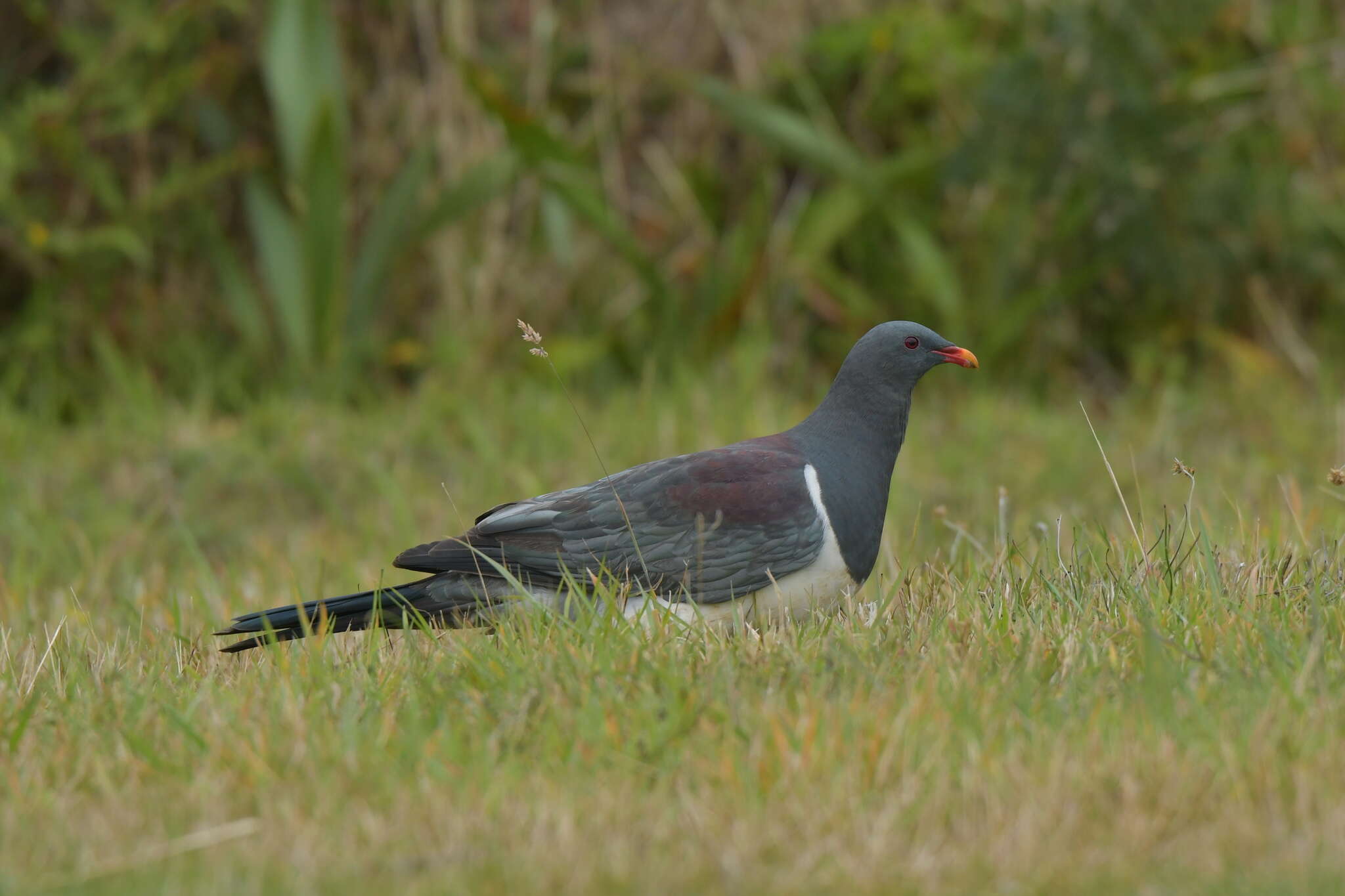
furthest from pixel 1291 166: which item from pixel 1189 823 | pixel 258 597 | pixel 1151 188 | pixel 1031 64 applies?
pixel 1189 823

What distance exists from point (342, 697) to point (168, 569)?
3.27m

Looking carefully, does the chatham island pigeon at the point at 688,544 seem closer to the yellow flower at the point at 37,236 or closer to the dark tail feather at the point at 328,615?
the dark tail feather at the point at 328,615

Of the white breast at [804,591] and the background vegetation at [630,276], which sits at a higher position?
the background vegetation at [630,276]

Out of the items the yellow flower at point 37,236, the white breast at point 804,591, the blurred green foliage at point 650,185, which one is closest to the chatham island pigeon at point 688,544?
the white breast at point 804,591

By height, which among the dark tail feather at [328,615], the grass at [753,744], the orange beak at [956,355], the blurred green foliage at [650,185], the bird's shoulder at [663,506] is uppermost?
the blurred green foliage at [650,185]

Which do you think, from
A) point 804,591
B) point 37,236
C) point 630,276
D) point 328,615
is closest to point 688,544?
point 804,591

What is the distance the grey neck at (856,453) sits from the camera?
3977mm

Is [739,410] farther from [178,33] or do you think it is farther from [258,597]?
[178,33]

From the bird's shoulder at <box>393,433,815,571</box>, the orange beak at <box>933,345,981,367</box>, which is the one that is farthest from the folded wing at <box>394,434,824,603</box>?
the orange beak at <box>933,345,981,367</box>

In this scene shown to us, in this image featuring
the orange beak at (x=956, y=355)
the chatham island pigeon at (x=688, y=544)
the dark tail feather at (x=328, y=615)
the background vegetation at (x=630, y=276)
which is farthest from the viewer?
the background vegetation at (x=630, y=276)

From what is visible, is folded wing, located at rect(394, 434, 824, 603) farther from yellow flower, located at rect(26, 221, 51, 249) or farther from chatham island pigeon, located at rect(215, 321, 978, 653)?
yellow flower, located at rect(26, 221, 51, 249)

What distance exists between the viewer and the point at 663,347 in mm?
7934

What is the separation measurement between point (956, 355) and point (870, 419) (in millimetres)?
311

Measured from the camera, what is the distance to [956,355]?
168 inches
